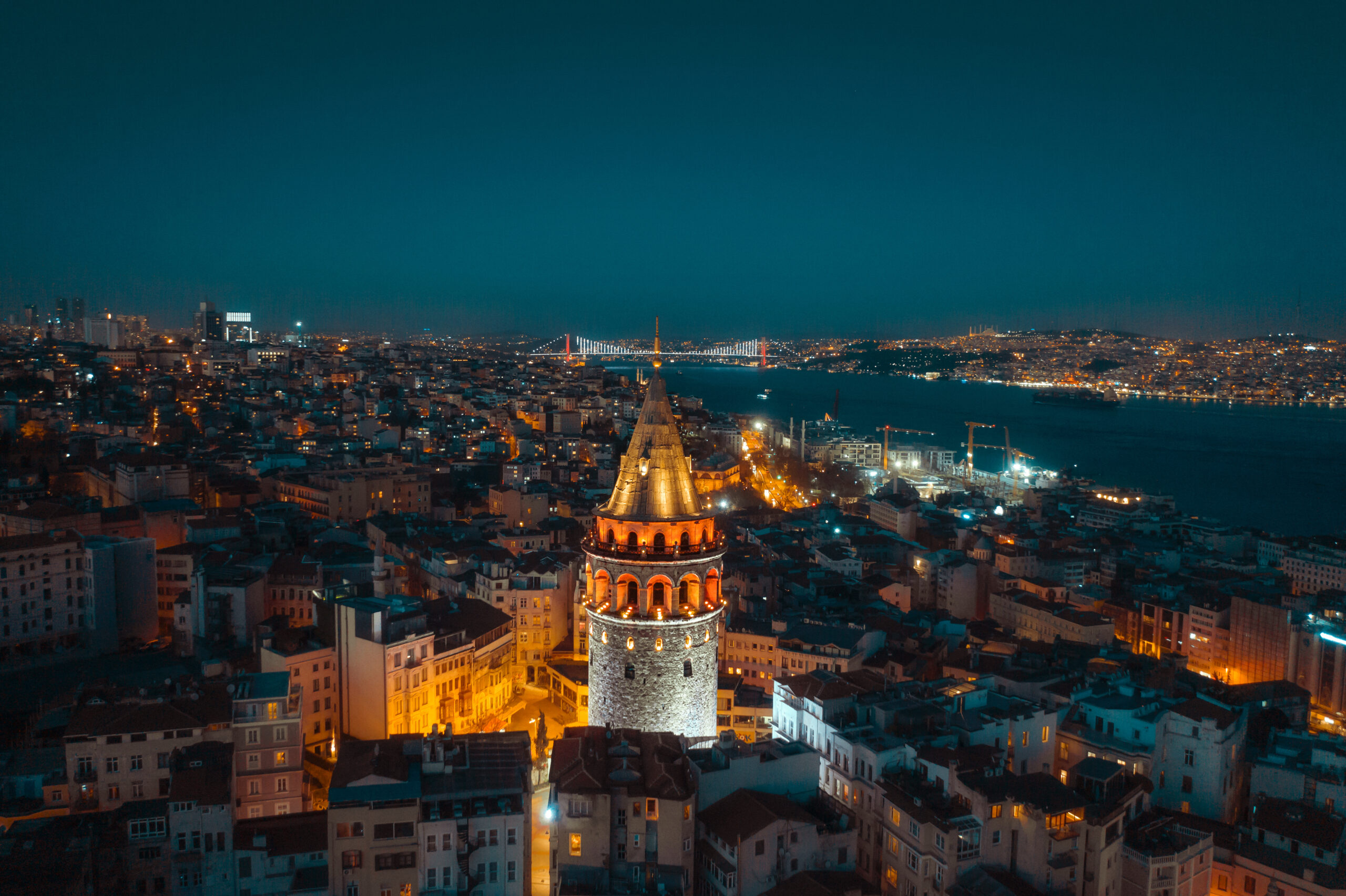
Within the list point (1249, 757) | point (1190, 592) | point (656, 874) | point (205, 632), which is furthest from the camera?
point (1190, 592)

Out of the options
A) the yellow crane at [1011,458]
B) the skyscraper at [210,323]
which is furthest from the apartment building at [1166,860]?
the skyscraper at [210,323]

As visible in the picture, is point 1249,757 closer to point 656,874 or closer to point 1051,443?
point 656,874

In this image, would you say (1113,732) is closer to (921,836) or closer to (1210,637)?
(921,836)

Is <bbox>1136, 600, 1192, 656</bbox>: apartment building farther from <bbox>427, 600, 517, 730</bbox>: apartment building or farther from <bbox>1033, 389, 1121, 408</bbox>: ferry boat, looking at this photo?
<bbox>1033, 389, 1121, 408</bbox>: ferry boat

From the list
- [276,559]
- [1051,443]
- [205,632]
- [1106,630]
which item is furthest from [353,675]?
[1051,443]

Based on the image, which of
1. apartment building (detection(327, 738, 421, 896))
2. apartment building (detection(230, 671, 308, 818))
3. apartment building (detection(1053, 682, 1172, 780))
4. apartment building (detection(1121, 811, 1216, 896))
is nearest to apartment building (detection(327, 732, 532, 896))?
apartment building (detection(327, 738, 421, 896))

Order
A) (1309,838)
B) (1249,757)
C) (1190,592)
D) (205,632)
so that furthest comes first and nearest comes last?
(1190,592) < (205,632) < (1249,757) < (1309,838)

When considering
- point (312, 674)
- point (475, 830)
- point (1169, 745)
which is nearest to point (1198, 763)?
point (1169, 745)
